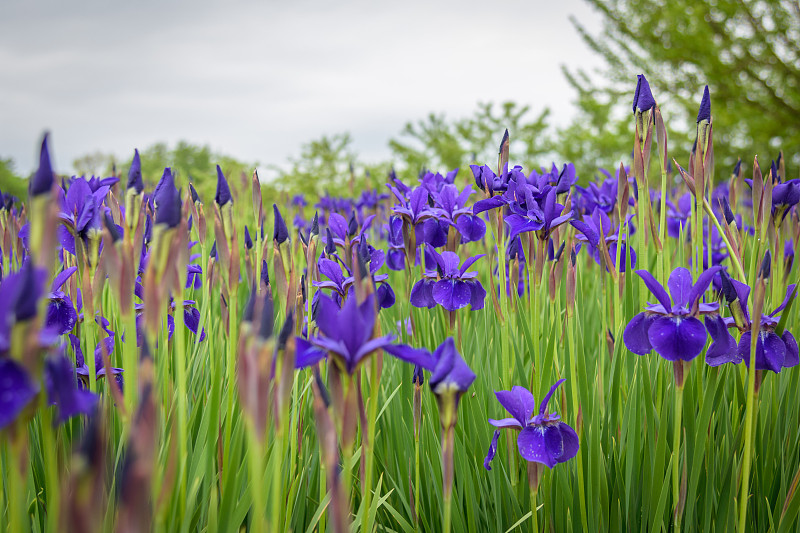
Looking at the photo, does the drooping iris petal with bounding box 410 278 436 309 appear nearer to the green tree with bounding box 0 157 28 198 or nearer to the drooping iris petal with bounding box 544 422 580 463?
the drooping iris petal with bounding box 544 422 580 463

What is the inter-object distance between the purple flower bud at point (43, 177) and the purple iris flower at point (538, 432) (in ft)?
3.56

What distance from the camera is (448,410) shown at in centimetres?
101

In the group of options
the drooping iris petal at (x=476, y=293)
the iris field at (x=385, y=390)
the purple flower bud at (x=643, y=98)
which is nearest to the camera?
the iris field at (x=385, y=390)

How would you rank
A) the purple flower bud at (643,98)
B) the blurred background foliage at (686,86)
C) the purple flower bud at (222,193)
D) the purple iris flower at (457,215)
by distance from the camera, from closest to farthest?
the purple flower bud at (222,193) < the purple flower bud at (643,98) < the purple iris flower at (457,215) < the blurred background foliage at (686,86)

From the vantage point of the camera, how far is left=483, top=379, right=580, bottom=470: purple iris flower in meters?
1.39

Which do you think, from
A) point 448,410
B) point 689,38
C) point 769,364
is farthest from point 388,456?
point 689,38

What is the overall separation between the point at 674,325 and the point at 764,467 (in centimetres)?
80

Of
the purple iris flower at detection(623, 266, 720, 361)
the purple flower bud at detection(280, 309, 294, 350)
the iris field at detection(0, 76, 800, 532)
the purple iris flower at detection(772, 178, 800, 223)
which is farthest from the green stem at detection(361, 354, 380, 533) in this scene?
the purple iris flower at detection(772, 178, 800, 223)

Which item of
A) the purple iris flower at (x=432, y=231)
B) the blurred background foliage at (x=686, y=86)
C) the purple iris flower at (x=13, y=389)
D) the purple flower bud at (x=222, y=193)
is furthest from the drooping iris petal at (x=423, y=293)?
the blurred background foliage at (x=686, y=86)

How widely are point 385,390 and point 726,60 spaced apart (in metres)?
16.9

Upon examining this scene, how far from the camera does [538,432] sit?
4.73ft

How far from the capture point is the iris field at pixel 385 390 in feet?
2.71

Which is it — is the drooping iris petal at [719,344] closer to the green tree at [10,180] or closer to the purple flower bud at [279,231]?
the purple flower bud at [279,231]

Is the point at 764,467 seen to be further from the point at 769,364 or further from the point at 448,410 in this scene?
the point at 448,410
